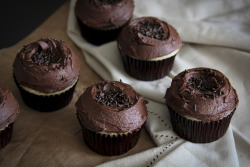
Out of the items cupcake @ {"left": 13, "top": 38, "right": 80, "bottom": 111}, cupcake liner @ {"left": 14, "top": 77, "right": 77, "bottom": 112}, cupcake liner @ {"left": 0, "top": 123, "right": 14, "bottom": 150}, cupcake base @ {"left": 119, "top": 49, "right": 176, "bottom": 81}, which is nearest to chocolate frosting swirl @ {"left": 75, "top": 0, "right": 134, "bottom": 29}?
cupcake base @ {"left": 119, "top": 49, "right": 176, "bottom": 81}

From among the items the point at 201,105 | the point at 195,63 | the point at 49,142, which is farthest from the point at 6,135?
the point at 195,63

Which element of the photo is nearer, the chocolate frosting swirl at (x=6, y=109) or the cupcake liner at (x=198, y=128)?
the chocolate frosting swirl at (x=6, y=109)

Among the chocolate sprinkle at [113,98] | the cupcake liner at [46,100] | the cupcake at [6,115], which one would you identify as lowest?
the cupcake liner at [46,100]

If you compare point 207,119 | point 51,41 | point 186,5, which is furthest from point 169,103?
point 186,5

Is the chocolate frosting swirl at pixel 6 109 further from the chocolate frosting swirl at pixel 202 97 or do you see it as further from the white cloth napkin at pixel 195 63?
Result: the chocolate frosting swirl at pixel 202 97

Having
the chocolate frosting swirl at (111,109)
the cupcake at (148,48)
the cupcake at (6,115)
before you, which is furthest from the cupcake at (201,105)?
the cupcake at (6,115)

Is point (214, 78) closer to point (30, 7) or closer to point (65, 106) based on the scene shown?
point (65, 106)
